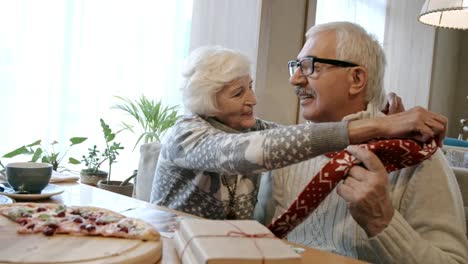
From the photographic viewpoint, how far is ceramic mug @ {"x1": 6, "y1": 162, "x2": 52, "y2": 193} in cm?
114

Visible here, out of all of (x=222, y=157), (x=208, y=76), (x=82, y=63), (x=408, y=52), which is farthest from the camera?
(x=408, y=52)

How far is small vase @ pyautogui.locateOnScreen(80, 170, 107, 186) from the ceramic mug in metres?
1.01

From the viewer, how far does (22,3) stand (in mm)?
2328

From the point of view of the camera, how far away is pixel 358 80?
1.48 m

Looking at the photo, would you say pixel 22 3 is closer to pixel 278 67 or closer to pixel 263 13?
pixel 263 13

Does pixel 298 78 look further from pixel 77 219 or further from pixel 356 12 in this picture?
pixel 356 12

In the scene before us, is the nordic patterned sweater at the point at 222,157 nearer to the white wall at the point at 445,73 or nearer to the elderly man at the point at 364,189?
the elderly man at the point at 364,189

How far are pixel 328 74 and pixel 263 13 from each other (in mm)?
2149

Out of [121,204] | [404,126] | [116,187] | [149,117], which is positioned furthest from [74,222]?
[149,117]

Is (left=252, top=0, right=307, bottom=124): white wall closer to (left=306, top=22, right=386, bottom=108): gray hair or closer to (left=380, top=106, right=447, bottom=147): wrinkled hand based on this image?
(left=306, top=22, right=386, bottom=108): gray hair

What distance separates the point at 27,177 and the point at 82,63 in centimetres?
162

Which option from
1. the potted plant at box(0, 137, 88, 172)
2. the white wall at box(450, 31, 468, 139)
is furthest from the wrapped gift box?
the white wall at box(450, 31, 468, 139)

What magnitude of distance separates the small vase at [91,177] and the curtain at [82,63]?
0.48m

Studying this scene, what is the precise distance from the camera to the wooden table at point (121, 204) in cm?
86
